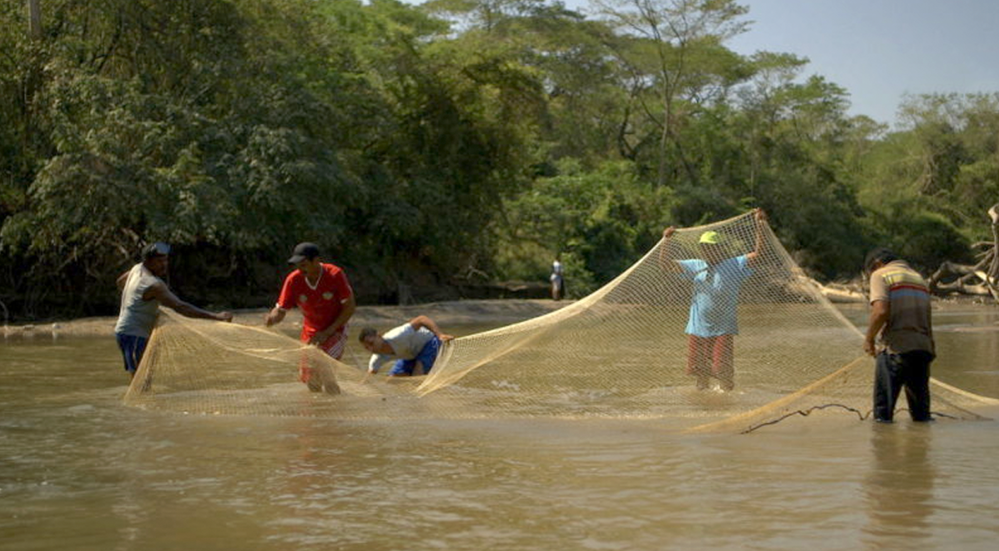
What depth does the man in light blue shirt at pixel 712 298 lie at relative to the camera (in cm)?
809

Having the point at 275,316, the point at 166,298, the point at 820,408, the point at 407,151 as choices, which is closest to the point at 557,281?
the point at 407,151

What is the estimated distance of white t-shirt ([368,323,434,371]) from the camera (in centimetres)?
816

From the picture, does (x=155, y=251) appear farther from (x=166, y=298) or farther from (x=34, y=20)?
(x=34, y=20)

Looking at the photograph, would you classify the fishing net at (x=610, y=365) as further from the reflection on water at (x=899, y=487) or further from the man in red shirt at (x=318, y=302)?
the reflection on water at (x=899, y=487)

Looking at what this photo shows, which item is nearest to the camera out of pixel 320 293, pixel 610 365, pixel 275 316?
pixel 320 293

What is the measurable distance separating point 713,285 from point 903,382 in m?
1.61

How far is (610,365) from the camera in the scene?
8.47 meters

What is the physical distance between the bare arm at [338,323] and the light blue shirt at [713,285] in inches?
89.5

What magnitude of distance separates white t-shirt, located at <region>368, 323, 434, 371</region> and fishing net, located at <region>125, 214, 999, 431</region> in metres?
0.38

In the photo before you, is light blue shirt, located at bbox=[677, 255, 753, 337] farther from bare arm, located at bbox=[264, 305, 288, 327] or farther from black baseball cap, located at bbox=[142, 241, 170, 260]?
black baseball cap, located at bbox=[142, 241, 170, 260]

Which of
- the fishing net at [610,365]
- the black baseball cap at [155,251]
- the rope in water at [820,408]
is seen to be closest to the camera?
the rope in water at [820,408]

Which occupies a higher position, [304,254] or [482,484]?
[304,254]

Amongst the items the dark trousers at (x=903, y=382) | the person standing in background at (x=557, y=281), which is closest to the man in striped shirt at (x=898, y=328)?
the dark trousers at (x=903, y=382)

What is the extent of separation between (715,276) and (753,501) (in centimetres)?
326
